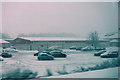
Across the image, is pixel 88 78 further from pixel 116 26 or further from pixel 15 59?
pixel 15 59

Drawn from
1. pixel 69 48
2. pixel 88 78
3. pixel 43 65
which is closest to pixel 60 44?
pixel 69 48

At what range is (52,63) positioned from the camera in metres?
10.2

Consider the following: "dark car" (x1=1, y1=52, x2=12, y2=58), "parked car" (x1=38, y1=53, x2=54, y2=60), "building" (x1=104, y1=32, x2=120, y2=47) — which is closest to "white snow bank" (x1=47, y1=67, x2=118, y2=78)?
"parked car" (x1=38, y1=53, x2=54, y2=60)

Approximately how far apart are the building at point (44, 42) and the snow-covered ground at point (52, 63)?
28cm

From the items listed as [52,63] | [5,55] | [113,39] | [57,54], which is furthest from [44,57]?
[113,39]

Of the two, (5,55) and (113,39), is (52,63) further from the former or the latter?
(113,39)

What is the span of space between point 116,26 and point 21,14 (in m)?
4.34

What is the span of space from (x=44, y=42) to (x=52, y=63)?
102cm

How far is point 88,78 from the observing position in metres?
9.79

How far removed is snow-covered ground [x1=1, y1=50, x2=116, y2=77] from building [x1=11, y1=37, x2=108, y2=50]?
28 cm

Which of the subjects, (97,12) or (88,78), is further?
(97,12)

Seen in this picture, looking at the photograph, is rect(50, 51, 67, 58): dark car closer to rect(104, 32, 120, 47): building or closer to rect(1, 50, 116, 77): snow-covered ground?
rect(1, 50, 116, 77): snow-covered ground

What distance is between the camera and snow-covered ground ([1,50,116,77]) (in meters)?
10.2

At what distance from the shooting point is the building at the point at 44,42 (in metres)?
10.3
